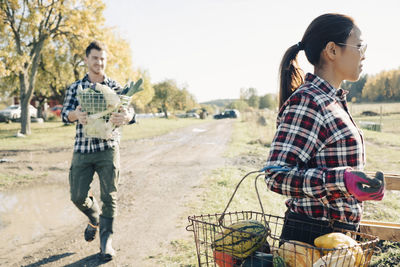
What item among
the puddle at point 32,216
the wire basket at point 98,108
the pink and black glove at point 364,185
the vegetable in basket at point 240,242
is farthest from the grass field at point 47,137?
the pink and black glove at point 364,185

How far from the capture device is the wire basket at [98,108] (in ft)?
9.85

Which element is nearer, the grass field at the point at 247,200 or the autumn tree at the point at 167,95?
the grass field at the point at 247,200

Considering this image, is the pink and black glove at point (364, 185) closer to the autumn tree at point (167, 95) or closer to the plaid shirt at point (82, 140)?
the plaid shirt at point (82, 140)

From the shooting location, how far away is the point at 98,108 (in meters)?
3.02

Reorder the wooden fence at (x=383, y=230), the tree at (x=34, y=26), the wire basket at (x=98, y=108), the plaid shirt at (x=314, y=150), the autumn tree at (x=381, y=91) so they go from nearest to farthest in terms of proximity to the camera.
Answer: the plaid shirt at (x=314, y=150), the wooden fence at (x=383, y=230), the wire basket at (x=98, y=108), the tree at (x=34, y=26), the autumn tree at (x=381, y=91)

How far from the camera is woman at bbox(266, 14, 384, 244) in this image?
1.43 metres

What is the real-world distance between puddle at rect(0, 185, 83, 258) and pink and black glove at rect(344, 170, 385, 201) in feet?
12.6

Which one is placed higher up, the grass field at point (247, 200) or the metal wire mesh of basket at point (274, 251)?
the metal wire mesh of basket at point (274, 251)

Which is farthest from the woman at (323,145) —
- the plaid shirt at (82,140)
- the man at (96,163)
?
the plaid shirt at (82,140)

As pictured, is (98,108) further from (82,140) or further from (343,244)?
(343,244)

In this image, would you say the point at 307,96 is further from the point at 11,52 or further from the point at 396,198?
the point at 11,52

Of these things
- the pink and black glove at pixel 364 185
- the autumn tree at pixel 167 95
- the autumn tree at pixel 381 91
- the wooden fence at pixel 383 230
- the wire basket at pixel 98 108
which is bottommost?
the wooden fence at pixel 383 230

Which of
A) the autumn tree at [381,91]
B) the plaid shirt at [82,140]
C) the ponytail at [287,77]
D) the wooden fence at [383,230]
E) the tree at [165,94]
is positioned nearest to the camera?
the ponytail at [287,77]

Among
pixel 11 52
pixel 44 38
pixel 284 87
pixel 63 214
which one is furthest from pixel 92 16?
pixel 284 87
